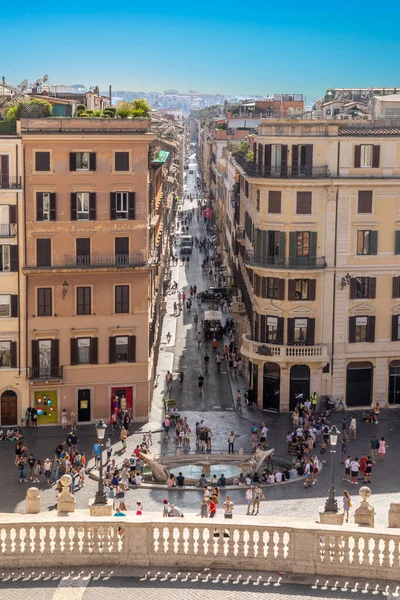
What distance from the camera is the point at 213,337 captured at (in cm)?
8406

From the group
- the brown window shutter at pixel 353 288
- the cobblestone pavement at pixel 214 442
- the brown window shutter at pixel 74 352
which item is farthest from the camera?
the brown window shutter at pixel 353 288

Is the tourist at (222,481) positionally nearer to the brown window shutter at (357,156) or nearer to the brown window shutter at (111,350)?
the brown window shutter at (111,350)

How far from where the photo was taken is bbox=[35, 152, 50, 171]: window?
57.7m

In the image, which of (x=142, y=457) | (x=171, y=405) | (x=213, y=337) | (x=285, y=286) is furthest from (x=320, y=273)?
(x=213, y=337)

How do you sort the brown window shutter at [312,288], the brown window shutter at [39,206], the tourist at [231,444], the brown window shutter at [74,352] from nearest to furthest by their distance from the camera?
the tourist at [231,444] → the brown window shutter at [39,206] → the brown window shutter at [74,352] → the brown window shutter at [312,288]

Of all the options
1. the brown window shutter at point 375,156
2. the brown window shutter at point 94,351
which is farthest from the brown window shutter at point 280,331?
the brown window shutter at point 94,351

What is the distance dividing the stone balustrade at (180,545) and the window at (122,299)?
35949 millimetres

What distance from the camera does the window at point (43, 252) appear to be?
58.7 m

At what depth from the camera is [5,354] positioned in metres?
59.4

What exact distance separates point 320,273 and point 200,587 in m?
40.6

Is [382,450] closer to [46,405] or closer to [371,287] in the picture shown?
[371,287]

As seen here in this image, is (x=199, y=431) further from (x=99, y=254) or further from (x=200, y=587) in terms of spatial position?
(x=200, y=587)

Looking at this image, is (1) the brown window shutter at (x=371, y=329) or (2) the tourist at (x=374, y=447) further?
(1) the brown window shutter at (x=371, y=329)

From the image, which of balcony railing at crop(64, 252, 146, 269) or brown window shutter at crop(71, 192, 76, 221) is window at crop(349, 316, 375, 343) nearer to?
balcony railing at crop(64, 252, 146, 269)
